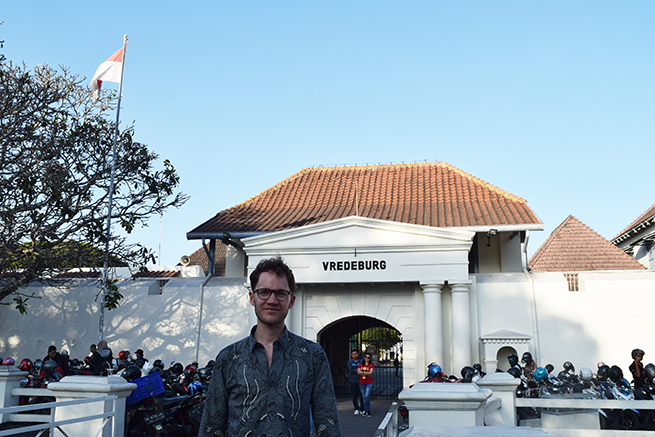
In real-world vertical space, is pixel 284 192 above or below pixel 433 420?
above

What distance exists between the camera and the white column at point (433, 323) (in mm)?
17141

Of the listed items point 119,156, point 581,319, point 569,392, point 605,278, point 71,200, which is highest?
point 119,156

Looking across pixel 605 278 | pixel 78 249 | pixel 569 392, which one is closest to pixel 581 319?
pixel 605 278

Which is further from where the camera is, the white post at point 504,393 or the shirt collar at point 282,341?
the white post at point 504,393

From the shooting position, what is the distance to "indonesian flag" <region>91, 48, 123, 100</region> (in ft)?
60.0

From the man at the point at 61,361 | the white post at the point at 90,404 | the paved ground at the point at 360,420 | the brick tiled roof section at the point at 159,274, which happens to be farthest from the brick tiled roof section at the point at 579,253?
the white post at the point at 90,404

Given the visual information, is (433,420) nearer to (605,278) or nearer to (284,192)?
(605,278)

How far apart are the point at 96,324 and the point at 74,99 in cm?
805

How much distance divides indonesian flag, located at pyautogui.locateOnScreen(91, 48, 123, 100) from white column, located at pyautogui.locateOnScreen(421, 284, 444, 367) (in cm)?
1227

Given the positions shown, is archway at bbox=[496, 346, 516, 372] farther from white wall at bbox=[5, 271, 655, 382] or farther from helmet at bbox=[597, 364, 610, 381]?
helmet at bbox=[597, 364, 610, 381]

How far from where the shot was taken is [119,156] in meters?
18.5

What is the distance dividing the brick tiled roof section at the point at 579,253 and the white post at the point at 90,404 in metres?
22.6

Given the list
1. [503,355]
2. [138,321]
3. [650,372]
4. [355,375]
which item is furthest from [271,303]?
[138,321]

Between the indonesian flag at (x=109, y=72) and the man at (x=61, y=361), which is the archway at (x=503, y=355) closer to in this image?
the man at (x=61, y=361)
